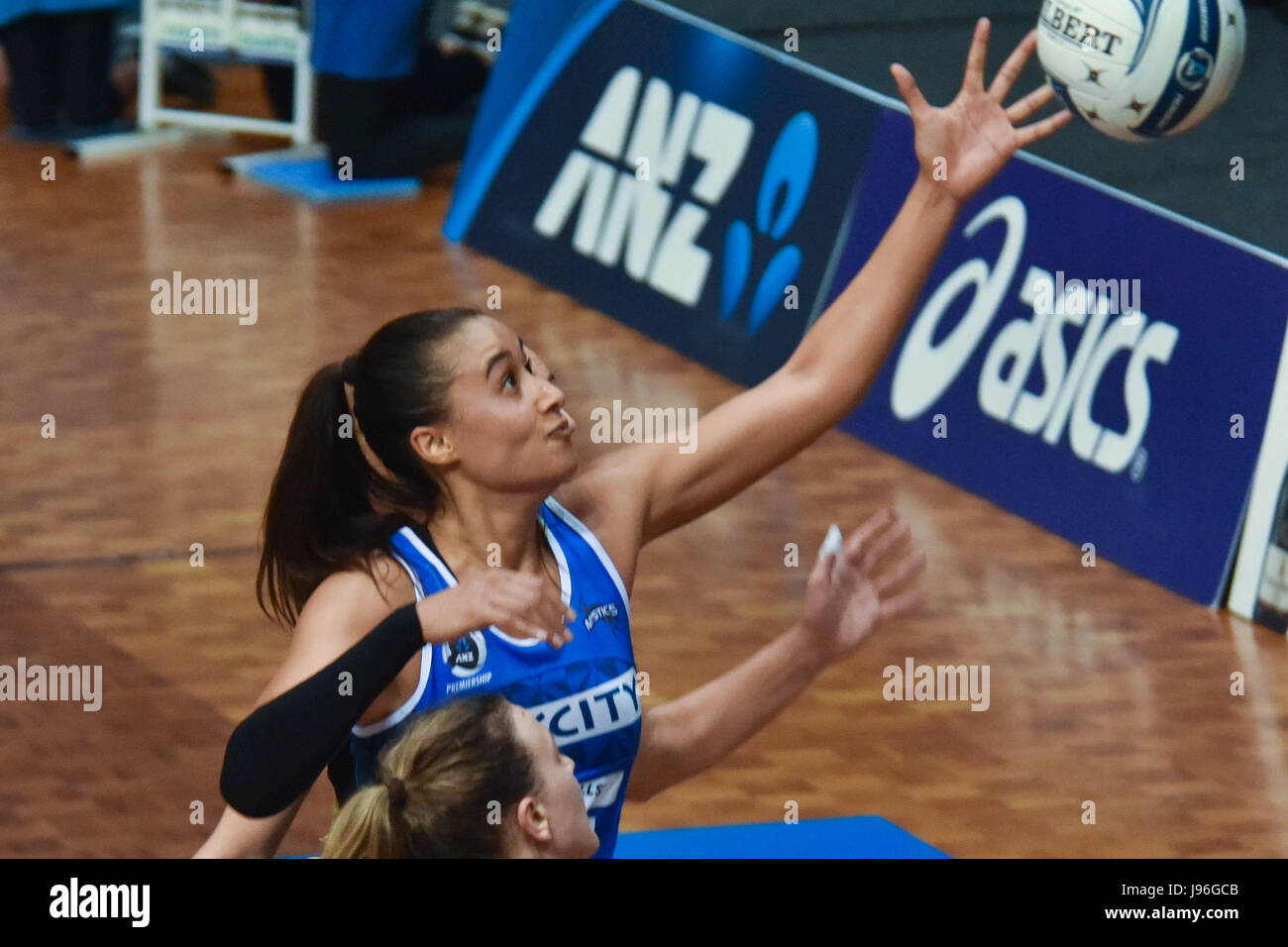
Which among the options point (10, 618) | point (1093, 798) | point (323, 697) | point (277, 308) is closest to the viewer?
point (323, 697)

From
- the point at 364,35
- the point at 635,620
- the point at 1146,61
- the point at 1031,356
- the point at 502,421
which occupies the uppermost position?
the point at 1146,61

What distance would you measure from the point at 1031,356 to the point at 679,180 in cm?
213

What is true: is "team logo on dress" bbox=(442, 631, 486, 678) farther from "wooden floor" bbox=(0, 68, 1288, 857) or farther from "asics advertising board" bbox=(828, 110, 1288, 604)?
"asics advertising board" bbox=(828, 110, 1288, 604)

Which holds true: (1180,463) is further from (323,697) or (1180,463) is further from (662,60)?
(323,697)

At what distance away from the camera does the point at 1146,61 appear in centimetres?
513

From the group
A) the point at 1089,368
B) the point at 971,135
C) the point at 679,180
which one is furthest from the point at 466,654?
the point at 679,180

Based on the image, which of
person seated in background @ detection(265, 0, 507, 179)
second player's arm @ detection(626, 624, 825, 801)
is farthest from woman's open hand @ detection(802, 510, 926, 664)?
person seated in background @ detection(265, 0, 507, 179)

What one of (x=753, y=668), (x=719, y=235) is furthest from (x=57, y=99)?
(x=753, y=668)

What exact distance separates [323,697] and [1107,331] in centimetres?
494

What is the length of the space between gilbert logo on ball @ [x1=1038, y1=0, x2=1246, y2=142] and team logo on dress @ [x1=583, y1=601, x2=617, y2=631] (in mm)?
1982

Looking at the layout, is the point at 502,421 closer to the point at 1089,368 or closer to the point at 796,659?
the point at 796,659

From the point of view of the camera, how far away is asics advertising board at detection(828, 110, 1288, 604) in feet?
23.9

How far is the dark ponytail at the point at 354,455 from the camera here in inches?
147

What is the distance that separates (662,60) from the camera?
970 cm
